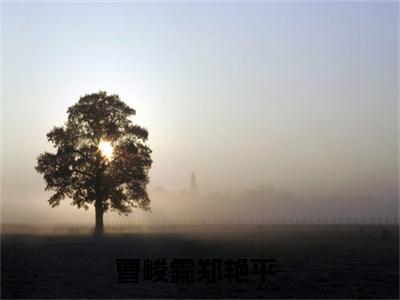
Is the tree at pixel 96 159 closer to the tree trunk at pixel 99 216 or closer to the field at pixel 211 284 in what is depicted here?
the tree trunk at pixel 99 216

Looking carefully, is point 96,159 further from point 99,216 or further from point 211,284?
point 211,284

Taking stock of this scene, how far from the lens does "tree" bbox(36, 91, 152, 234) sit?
57.4m

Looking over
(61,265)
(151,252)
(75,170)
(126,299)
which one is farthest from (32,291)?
(75,170)

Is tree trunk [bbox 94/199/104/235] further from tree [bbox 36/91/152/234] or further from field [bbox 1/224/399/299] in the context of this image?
field [bbox 1/224/399/299]

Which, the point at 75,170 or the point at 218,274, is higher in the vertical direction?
the point at 75,170

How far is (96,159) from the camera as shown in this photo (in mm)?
57812

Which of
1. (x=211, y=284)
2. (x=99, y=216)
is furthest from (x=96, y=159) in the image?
(x=211, y=284)

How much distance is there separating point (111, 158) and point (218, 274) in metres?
33.3

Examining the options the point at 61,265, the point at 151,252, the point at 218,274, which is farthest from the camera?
the point at 151,252

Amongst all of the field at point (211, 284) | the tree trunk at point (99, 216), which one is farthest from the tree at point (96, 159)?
the field at point (211, 284)

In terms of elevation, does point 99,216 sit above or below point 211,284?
above

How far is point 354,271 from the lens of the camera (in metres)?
28.3

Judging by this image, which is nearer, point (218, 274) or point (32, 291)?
point (32, 291)

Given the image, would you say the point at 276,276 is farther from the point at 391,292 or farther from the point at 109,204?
the point at 109,204
